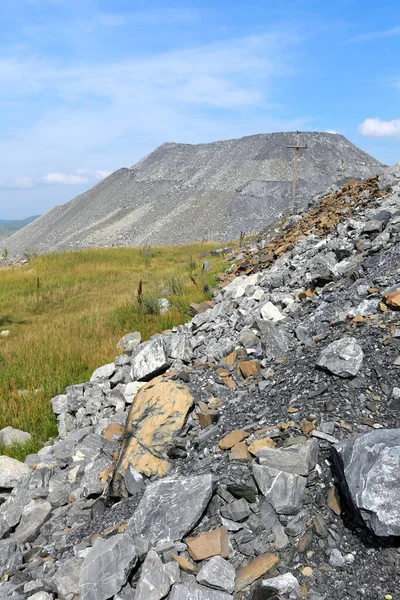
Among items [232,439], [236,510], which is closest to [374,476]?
[236,510]

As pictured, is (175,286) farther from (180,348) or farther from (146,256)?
(146,256)

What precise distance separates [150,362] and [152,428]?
1906 mm

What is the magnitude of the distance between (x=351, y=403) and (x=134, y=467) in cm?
191

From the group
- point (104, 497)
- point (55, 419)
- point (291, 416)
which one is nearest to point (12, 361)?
point (55, 419)

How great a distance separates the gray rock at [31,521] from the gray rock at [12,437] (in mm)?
1525

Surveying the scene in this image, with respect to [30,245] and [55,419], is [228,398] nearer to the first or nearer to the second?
[55,419]

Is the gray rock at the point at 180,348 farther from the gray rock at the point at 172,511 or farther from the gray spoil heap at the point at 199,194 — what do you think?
the gray spoil heap at the point at 199,194

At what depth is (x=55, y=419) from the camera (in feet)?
19.4

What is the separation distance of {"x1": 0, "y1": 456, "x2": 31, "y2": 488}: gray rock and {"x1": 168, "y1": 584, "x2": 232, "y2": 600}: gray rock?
2670 millimetres

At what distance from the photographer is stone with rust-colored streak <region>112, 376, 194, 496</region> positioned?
380 centimetres

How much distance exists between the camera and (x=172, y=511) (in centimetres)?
297

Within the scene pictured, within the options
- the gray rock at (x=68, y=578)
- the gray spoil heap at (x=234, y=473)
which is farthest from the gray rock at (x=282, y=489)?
the gray rock at (x=68, y=578)

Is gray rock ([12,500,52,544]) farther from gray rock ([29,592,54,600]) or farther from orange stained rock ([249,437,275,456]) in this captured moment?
orange stained rock ([249,437,275,456])

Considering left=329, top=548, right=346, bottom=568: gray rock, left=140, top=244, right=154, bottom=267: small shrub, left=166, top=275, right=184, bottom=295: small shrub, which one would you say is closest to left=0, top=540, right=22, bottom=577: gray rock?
left=329, top=548, right=346, bottom=568: gray rock
